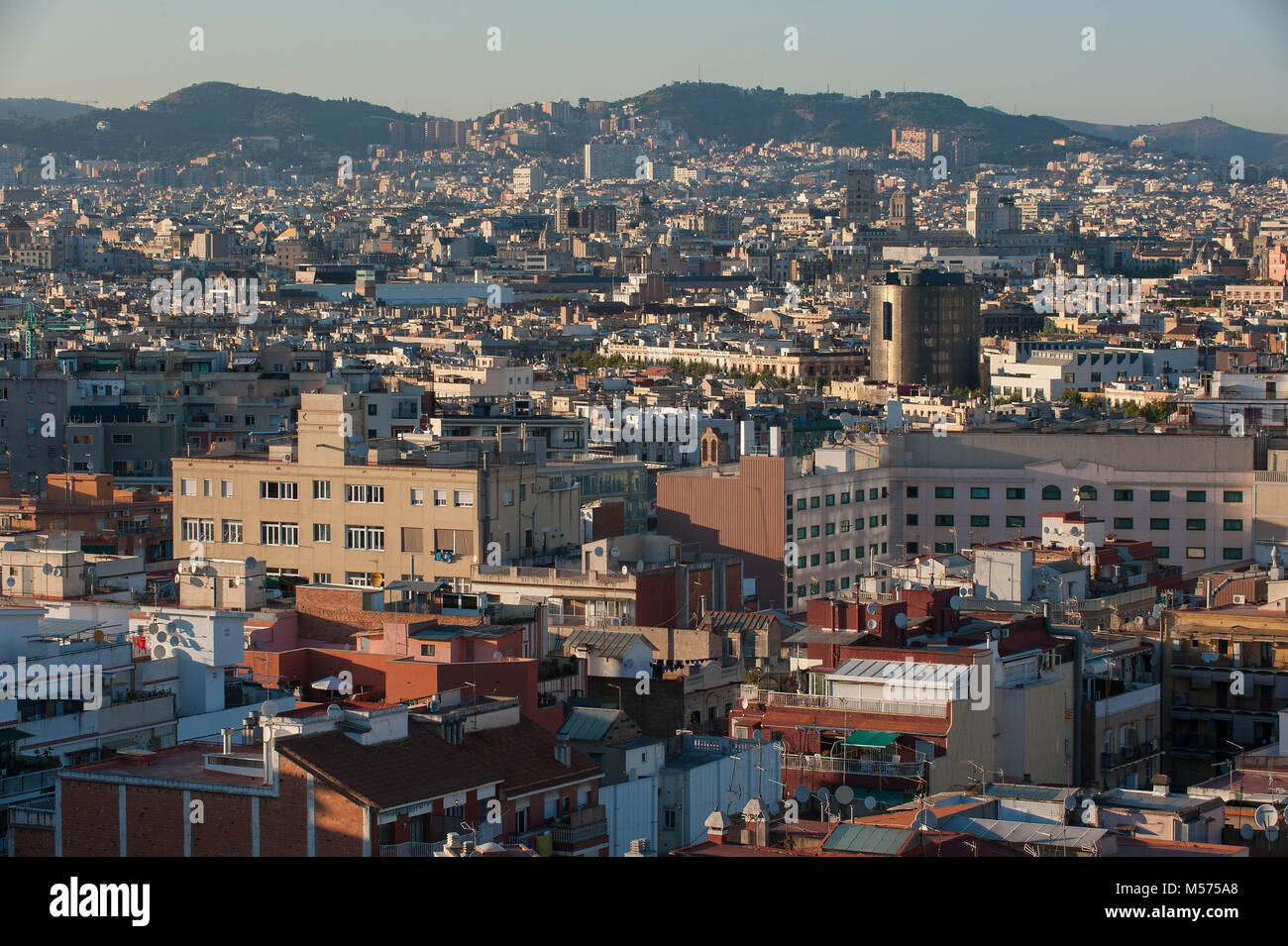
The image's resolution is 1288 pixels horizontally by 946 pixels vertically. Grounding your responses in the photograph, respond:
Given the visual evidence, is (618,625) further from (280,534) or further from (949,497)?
(949,497)

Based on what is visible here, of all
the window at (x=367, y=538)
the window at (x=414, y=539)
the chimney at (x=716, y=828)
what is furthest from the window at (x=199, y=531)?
the chimney at (x=716, y=828)

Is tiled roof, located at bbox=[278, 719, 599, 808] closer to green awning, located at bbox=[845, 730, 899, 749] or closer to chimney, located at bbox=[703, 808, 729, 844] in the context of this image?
chimney, located at bbox=[703, 808, 729, 844]

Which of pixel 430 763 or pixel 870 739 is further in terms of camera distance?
pixel 870 739

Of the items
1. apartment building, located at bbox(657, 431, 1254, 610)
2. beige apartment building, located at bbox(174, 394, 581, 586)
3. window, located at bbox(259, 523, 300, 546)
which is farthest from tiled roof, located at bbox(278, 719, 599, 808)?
apartment building, located at bbox(657, 431, 1254, 610)

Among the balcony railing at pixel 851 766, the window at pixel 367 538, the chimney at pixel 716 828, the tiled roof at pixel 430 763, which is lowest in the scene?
the balcony railing at pixel 851 766

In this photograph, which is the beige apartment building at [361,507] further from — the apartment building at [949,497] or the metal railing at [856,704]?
the metal railing at [856,704]

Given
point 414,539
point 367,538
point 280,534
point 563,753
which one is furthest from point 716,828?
point 280,534
